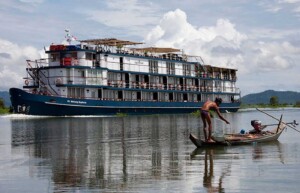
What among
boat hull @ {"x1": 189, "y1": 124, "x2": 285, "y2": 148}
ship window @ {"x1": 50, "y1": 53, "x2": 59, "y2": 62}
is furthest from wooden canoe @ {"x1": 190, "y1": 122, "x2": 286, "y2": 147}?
ship window @ {"x1": 50, "y1": 53, "x2": 59, "y2": 62}

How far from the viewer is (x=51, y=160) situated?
1834 cm

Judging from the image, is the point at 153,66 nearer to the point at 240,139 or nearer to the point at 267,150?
the point at 240,139

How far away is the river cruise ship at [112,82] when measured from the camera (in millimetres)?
64188

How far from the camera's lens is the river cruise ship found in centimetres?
6419

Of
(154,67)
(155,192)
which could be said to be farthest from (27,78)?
(155,192)

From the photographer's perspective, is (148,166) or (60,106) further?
(60,106)

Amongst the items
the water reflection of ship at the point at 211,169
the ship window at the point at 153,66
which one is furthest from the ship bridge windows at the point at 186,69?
the water reflection of ship at the point at 211,169

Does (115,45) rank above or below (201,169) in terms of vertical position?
above

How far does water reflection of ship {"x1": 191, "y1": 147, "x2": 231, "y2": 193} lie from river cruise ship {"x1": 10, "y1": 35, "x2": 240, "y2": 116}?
44.3 metres

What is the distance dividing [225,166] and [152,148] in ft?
22.3

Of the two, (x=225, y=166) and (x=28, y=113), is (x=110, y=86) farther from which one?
(x=225, y=166)

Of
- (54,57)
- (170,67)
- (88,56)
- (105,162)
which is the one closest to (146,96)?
(170,67)

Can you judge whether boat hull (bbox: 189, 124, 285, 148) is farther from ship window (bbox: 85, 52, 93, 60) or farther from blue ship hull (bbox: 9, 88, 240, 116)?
ship window (bbox: 85, 52, 93, 60)

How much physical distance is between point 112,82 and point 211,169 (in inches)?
2252
